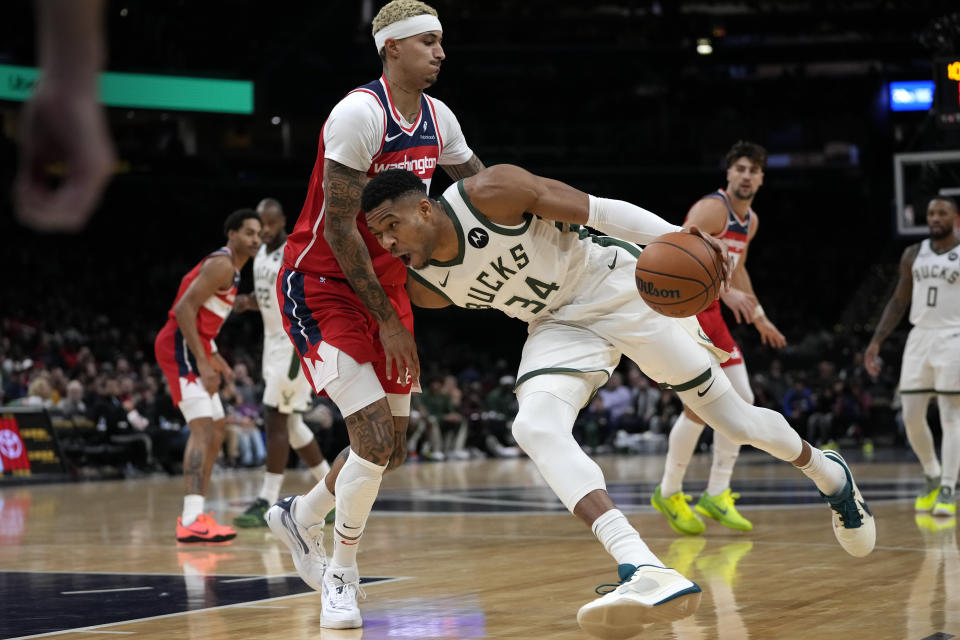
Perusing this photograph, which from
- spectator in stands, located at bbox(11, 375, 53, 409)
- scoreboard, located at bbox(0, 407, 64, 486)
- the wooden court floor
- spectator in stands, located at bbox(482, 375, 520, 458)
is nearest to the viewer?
the wooden court floor

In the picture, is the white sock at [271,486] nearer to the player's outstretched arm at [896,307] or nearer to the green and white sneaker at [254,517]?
the green and white sneaker at [254,517]

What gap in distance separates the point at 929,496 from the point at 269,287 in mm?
4917

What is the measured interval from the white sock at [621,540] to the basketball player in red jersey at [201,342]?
4256 mm

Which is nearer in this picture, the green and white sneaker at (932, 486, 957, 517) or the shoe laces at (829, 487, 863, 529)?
the shoe laces at (829, 487, 863, 529)

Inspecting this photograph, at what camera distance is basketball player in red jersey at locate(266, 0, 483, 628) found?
4.27 m

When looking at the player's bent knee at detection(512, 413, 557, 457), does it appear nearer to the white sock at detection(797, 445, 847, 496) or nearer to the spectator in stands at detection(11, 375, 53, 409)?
the white sock at detection(797, 445, 847, 496)

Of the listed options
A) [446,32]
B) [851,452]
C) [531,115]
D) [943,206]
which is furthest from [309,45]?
[943,206]

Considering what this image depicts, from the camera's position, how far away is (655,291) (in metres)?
3.93

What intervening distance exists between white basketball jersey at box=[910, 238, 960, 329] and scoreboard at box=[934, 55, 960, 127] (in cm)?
458

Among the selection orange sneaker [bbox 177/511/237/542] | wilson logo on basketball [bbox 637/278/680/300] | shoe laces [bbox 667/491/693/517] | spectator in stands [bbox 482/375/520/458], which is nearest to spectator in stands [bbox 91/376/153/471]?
spectator in stands [bbox 482/375/520/458]

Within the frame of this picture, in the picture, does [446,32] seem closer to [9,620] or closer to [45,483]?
[45,483]

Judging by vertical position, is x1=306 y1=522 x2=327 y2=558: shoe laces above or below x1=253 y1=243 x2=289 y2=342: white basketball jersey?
below

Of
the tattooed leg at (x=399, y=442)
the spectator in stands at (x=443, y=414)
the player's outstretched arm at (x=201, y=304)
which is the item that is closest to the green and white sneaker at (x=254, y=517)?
the player's outstretched arm at (x=201, y=304)

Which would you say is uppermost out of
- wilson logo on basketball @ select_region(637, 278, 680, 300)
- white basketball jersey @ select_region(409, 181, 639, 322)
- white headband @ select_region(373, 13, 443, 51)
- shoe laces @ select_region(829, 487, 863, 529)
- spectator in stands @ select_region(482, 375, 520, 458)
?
white headband @ select_region(373, 13, 443, 51)
